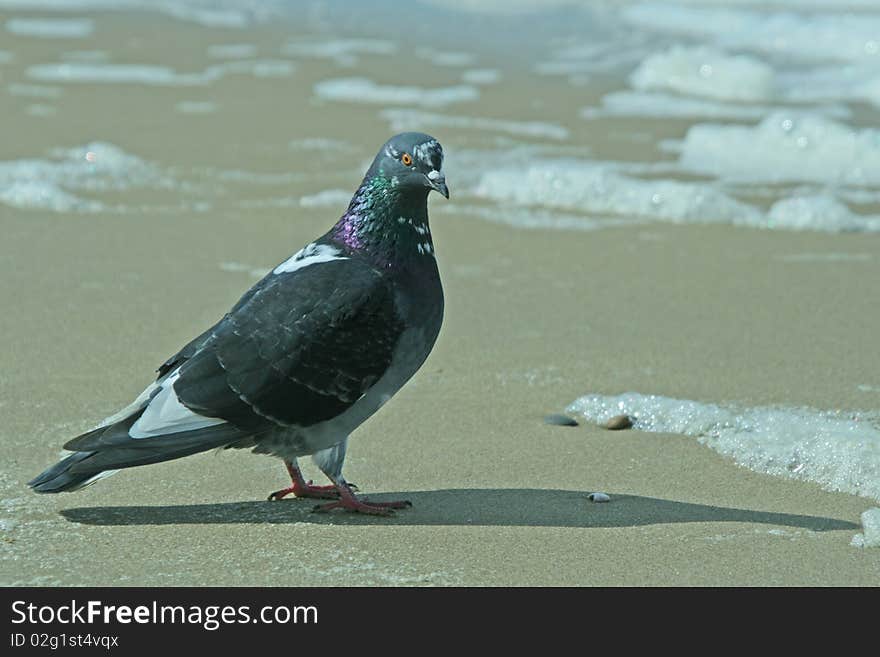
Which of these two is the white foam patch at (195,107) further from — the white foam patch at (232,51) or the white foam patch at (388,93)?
the white foam patch at (232,51)

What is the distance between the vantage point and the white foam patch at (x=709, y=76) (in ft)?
40.1

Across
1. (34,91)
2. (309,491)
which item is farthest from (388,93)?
(309,491)

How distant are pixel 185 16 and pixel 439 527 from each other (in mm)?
11747

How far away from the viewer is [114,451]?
4180 millimetres

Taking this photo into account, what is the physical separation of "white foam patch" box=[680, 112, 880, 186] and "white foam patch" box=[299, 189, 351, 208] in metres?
2.47

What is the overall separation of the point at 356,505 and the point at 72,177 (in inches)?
190

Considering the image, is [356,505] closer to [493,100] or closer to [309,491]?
[309,491]

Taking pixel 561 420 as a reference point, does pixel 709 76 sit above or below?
above

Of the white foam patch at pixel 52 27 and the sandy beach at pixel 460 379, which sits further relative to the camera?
the white foam patch at pixel 52 27

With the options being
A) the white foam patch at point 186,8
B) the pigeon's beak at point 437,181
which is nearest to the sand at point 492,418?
the pigeon's beak at point 437,181

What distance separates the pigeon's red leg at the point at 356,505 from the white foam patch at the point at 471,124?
620cm

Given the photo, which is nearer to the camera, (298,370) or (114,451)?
(114,451)
